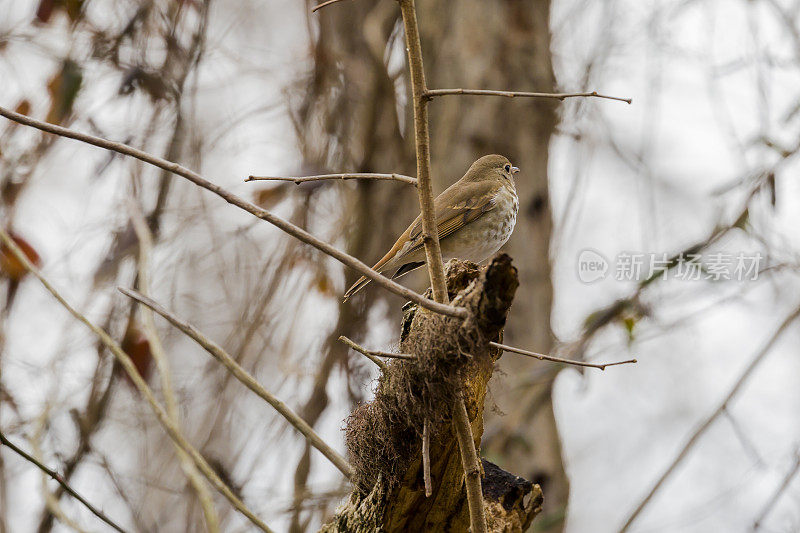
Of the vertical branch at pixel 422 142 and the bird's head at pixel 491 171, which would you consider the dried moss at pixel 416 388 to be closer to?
the vertical branch at pixel 422 142

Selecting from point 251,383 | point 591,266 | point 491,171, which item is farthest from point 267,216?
point 591,266

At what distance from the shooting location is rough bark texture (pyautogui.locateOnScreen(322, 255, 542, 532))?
6.48 feet

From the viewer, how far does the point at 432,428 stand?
2.15 meters

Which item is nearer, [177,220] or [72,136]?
[72,136]

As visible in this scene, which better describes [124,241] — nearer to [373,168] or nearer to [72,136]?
[373,168]

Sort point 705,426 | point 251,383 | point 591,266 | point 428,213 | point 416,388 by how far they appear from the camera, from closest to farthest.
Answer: point 428,213, point 416,388, point 251,383, point 705,426, point 591,266

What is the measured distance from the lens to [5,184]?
4516 millimetres

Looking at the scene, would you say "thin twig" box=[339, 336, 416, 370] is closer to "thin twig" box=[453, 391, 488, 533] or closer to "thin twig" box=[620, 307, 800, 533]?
"thin twig" box=[453, 391, 488, 533]

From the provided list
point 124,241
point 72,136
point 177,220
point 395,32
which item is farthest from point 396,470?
point 395,32

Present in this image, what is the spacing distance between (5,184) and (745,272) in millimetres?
4134

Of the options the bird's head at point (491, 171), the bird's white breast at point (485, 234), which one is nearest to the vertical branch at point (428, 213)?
the bird's white breast at point (485, 234)

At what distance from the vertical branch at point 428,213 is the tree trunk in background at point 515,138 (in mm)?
3013

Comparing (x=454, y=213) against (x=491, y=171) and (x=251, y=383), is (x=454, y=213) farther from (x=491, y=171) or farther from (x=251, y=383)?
(x=251, y=383)

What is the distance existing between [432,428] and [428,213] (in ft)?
1.89
